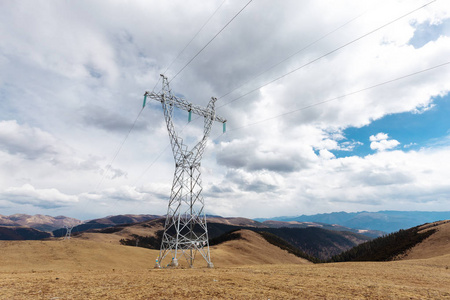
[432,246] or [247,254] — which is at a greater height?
[432,246]

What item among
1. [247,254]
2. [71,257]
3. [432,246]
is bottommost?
[247,254]

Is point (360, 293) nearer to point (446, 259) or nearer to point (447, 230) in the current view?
point (446, 259)

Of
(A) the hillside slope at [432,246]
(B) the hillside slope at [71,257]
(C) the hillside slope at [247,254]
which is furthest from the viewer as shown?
(C) the hillside slope at [247,254]

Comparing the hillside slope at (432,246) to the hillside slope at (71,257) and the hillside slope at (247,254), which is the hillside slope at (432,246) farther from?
the hillside slope at (71,257)

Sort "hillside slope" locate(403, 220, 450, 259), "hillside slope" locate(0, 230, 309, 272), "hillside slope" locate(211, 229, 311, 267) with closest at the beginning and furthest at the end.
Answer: "hillside slope" locate(0, 230, 309, 272), "hillside slope" locate(403, 220, 450, 259), "hillside slope" locate(211, 229, 311, 267)

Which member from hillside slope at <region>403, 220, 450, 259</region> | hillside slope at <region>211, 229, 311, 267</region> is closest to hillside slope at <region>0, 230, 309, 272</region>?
hillside slope at <region>211, 229, 311, 267</region>

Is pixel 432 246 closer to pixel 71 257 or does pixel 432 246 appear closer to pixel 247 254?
pixel 247 254

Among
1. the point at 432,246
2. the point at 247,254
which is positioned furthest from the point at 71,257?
the point at 432,246

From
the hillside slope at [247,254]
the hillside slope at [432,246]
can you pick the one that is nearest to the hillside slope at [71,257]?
the hillside slope at [247,254]

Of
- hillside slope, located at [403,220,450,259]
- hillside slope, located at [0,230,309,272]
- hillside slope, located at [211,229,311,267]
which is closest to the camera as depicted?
hillside slope, located at [0,230,309,272]

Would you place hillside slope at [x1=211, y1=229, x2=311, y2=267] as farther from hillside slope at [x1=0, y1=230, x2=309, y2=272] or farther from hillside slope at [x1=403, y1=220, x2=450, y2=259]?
hillside slope at [x1=403, y1=220, x2=450, y2=259]

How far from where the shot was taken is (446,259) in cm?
3366

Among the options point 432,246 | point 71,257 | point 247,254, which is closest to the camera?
point 71,257

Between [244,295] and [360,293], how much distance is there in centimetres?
694
